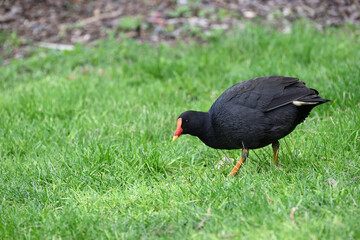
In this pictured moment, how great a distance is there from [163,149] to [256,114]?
3.51 feet

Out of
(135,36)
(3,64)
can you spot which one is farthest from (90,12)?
(3,64)

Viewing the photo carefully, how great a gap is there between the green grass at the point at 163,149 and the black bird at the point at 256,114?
0.26 m

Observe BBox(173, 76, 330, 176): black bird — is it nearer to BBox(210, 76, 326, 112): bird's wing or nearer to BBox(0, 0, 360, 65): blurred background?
BBox(210, 76, 326, 112): bird's wing

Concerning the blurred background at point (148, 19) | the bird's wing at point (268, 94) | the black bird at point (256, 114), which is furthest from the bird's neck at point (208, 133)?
the blurred background at point (148, 19)

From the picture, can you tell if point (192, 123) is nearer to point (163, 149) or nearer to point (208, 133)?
point (208, 133)

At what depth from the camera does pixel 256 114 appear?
12.5 feet

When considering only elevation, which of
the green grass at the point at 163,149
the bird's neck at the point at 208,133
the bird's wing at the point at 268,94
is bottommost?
the green grass at the point at 163,149

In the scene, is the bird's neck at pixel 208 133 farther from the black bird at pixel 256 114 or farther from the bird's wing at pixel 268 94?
the bird's wing at pixel 268 94

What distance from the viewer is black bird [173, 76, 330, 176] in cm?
378

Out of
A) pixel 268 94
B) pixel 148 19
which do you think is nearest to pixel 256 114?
pixel 268 94

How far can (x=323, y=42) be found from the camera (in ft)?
21.9

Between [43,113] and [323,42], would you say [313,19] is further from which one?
[43,113]

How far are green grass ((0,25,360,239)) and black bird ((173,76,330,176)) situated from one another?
0.87ft

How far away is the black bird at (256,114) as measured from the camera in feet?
12.4
